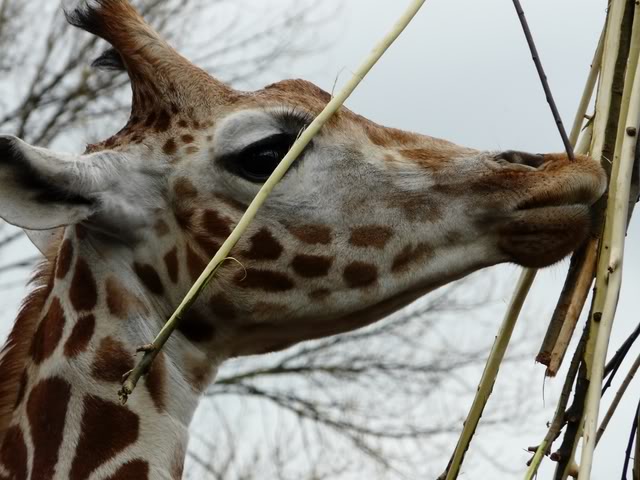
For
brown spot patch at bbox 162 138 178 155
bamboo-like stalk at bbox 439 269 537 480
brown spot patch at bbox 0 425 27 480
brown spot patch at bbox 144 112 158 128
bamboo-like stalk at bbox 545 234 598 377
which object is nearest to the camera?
bamboo-like stalk at bbox 545 234 598 377

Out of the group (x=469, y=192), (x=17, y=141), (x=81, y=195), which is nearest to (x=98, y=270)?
(x=81, y=195)

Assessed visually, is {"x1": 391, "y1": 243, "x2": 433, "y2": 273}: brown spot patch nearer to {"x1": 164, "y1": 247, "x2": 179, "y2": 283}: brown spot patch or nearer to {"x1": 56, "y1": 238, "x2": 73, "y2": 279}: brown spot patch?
{"x1": 164, "y1": 247, "x2": 179, "y2": 283}: brown spot patch

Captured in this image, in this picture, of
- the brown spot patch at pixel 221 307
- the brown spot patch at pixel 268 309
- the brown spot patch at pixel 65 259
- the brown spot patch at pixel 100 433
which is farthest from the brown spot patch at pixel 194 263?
the brown spot patch at pixel 100 433

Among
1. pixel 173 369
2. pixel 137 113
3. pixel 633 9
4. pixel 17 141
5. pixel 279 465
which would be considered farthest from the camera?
pixel 279 465

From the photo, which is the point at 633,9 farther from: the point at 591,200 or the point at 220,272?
the point at 220,272

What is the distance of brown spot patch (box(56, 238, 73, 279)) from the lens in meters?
5.09

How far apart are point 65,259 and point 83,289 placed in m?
0.19

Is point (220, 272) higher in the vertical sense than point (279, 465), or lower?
lower

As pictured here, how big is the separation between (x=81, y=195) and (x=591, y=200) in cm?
184

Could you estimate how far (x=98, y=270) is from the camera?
5.01 m

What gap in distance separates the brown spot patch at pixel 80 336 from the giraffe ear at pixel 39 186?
0.38 m

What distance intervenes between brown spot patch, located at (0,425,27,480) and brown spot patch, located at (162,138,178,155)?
3.87ft

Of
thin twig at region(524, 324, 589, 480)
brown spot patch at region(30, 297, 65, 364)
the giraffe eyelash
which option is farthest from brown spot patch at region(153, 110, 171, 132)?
thin twig at region(524, 324, 589, 480)

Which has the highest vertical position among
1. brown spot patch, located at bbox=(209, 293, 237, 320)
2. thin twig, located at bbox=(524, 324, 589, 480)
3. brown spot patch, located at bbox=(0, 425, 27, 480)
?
brown spot patch, located at bbox=(209, 293, 237, 320)
